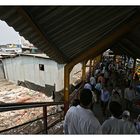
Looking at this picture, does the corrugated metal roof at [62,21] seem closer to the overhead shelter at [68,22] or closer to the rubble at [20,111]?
the overhead shelter at [68,22]

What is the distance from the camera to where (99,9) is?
4.56 metres

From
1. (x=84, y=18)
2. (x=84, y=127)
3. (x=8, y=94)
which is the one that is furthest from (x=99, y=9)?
(x=8, y=94)

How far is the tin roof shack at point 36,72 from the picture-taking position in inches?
771

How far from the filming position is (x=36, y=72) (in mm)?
21578

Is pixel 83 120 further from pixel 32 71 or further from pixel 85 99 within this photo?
pixel 32 71

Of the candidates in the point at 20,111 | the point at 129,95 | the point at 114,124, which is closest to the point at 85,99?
the point at 114,124

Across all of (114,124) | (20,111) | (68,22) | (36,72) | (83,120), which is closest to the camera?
(83,120)

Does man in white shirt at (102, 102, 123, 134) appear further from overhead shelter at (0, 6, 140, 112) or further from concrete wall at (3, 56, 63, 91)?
concrete wall at (3, 56, 63, 91)

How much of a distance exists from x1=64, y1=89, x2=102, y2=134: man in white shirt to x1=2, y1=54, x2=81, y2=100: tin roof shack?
15.5m

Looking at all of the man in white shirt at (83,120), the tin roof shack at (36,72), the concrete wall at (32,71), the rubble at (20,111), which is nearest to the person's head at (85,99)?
the man in white shirt at (83,120)

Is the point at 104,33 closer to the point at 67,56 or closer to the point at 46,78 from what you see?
the point at 67,56

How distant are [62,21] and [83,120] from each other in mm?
2406

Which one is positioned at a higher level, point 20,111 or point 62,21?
point 62,21
